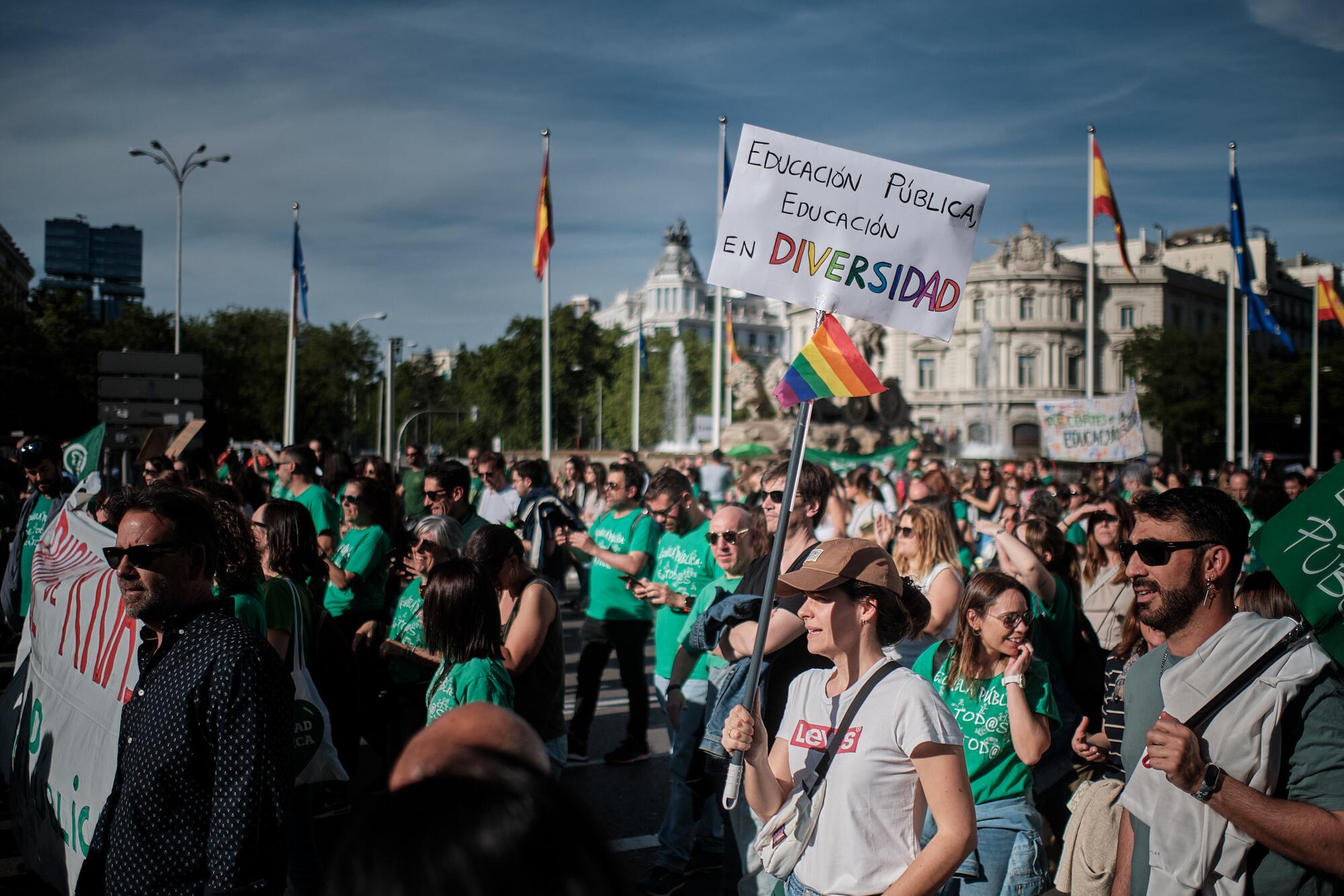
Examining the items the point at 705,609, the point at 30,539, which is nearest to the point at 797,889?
the point at 705,609

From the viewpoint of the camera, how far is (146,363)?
13742mm

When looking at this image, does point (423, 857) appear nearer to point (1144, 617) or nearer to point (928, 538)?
point (1144, 617)

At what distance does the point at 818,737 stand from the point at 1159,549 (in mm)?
991

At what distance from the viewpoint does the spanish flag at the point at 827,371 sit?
364 centimetres

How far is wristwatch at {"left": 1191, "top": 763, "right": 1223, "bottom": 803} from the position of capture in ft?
7.45

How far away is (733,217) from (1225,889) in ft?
8.01

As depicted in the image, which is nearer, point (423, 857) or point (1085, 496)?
point (423, 857)

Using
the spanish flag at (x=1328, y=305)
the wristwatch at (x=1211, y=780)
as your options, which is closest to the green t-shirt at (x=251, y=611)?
the wristwatch at (x=1211, y=780)

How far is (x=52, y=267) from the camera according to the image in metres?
172

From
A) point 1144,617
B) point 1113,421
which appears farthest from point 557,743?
point 1113,421

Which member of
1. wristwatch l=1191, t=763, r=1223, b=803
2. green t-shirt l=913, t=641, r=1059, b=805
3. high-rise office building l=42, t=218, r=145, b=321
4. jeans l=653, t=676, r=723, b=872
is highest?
high-rise office building l=42, t=218, r=145, b=321

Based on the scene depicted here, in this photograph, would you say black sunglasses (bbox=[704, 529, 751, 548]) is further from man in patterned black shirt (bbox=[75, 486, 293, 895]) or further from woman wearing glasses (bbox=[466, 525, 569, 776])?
man in patterned black shirt (bbox=[75, 486, 293, 895])

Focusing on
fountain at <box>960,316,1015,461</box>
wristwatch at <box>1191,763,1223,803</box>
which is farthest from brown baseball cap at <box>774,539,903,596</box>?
fountain at <box>960,316,1015,461</box>

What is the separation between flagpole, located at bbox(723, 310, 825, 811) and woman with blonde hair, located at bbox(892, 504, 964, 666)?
6.38 feet
